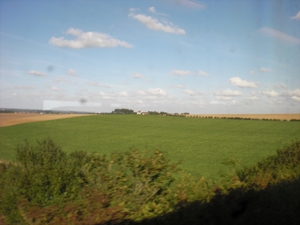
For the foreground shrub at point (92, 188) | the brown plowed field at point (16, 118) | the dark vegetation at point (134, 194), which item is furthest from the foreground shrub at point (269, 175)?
the brown plowed field at point (16, 118)

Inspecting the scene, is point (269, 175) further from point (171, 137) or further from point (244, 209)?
point (171, 137)

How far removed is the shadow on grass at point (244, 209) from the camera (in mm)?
4750

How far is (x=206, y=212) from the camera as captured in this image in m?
4.89

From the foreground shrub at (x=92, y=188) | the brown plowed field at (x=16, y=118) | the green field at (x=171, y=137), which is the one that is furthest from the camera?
the brown plowed field at (x=16, y=118)

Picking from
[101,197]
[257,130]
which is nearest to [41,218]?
[101,197]

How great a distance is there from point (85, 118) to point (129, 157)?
34.0 metres

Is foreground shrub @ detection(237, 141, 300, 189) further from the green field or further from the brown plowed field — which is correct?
the brown plowed field

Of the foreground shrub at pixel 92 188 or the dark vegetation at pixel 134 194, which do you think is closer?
the dark vegetation at pixel 134 194

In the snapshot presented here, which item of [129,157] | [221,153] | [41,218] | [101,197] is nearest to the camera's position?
[41,218]

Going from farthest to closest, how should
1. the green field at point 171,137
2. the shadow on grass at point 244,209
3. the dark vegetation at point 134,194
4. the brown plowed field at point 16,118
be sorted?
the brown plowed field at point 16,118
the green field at point 171,137
the dark vegetation at point 134,194
the shadow on grass at point 244,209

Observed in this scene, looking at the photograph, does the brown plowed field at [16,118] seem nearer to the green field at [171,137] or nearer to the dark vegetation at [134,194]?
the green field at [171,137]

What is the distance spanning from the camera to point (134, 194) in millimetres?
5945

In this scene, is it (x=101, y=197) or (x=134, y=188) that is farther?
(x=134, y=188)

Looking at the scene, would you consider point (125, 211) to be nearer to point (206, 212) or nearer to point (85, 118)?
point (206, 212)
